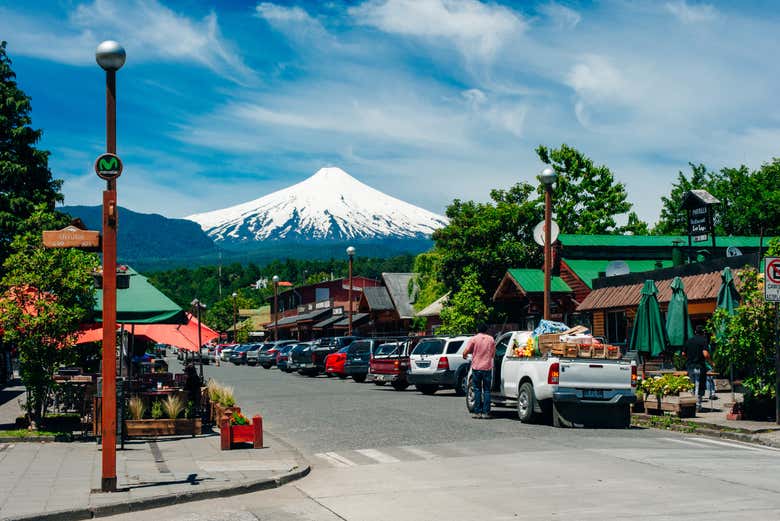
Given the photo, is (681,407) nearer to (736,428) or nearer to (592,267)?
(736,428)

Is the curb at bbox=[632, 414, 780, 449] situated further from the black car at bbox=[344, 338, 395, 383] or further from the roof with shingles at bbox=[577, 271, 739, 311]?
the black car at bbox=[344, 338, 395, 383]

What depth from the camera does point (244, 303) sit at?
130 meters

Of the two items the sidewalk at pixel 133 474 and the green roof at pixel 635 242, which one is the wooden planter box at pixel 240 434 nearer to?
the sidewalk at pixel 133 474

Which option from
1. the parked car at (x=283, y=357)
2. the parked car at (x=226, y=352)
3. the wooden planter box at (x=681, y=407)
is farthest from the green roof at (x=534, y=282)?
the parked car at (x=226, y=352)

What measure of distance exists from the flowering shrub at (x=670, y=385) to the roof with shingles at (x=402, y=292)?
155 feet

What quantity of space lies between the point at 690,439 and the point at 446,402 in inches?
370

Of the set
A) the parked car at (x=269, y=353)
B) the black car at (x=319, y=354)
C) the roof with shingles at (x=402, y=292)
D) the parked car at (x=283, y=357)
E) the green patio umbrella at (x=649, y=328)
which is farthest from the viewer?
the roof with shingles at (x=402, y=292)

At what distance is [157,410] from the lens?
16078mm

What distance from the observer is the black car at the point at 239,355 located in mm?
68312

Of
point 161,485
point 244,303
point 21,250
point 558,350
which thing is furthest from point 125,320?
point 244,303

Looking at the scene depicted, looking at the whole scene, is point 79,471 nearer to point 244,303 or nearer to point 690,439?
point 690,439

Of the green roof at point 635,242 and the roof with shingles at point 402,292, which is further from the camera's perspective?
the roof with shingles at point 402,292

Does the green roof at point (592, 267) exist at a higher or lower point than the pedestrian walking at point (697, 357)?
higher

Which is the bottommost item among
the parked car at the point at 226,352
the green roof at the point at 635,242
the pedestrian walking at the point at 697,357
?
the parked car at the point at 226,352
